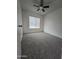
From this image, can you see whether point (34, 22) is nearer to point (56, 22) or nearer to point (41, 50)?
point (56, 22)

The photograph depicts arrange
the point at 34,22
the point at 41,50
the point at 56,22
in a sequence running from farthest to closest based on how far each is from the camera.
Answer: the point at 34,22 < the point at 56,22 < the point at 41,50

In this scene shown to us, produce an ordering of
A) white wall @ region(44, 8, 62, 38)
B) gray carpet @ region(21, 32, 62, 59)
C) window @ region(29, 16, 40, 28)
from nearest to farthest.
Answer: gray carpet @ region(21, 32, 62, 59) → white wall @ region(44, 8, 62, 38) → window @ region(29, 16, 40, 28)

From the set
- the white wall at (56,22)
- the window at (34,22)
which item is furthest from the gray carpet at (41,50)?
the window at (34,22)

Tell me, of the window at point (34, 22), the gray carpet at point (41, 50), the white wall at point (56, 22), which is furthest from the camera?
the window at point (34, 22)

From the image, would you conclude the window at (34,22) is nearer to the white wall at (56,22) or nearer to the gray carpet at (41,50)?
the white wall at (56,22)

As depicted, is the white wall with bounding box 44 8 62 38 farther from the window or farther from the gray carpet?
the window

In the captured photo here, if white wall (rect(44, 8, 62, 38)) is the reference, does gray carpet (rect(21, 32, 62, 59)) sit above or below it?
below

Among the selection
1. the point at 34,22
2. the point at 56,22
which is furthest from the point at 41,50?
the point at 34,22

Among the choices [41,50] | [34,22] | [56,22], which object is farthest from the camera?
[34,22]

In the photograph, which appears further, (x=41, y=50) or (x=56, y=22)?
(x=56, y=22)

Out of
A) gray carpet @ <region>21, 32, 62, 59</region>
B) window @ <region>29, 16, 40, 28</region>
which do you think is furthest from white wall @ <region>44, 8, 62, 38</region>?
window @ <region>29, 16, 40, 28</region>

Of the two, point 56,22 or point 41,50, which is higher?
point 56,22
